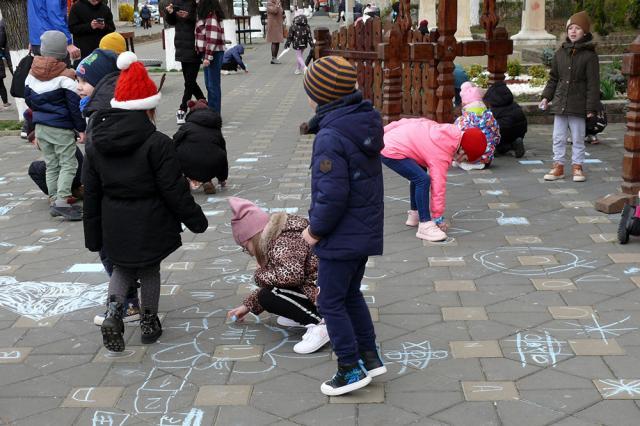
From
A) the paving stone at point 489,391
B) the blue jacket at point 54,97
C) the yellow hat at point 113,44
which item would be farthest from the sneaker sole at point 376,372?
the blue jacket at point 54,97

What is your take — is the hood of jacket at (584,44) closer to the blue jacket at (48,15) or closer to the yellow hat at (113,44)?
the yellow hat at (113,44)

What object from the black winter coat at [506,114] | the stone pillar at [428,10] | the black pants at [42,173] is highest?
the stone pillar at [428,10]

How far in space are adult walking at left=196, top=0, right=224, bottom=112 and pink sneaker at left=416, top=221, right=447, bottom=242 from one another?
18.9ft

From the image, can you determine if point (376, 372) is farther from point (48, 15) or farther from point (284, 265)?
point (48, 15)

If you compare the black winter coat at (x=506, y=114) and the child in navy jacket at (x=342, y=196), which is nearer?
the child in navy jacket at (x=342, y=196)

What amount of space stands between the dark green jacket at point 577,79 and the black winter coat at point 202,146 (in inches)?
125

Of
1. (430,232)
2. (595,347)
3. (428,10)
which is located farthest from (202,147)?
(428,10)

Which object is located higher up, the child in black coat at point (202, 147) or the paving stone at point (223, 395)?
the child in black coat at point (202, 147)

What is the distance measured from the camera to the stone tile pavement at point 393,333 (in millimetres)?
3779

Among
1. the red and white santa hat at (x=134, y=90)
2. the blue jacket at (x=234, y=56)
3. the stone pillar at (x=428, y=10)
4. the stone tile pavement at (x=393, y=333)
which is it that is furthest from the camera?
the stone pillar at (x=428, y=10)

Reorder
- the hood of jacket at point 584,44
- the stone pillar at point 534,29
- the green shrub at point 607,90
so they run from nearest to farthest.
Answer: the hood of jacket at point 584,44, the green shrub at point 607,90, the stone pillar at point 534,29

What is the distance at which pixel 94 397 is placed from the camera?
3.96 metres

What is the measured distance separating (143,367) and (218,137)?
3898 mm

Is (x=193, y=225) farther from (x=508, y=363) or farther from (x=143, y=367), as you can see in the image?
(x=508, y=363)
